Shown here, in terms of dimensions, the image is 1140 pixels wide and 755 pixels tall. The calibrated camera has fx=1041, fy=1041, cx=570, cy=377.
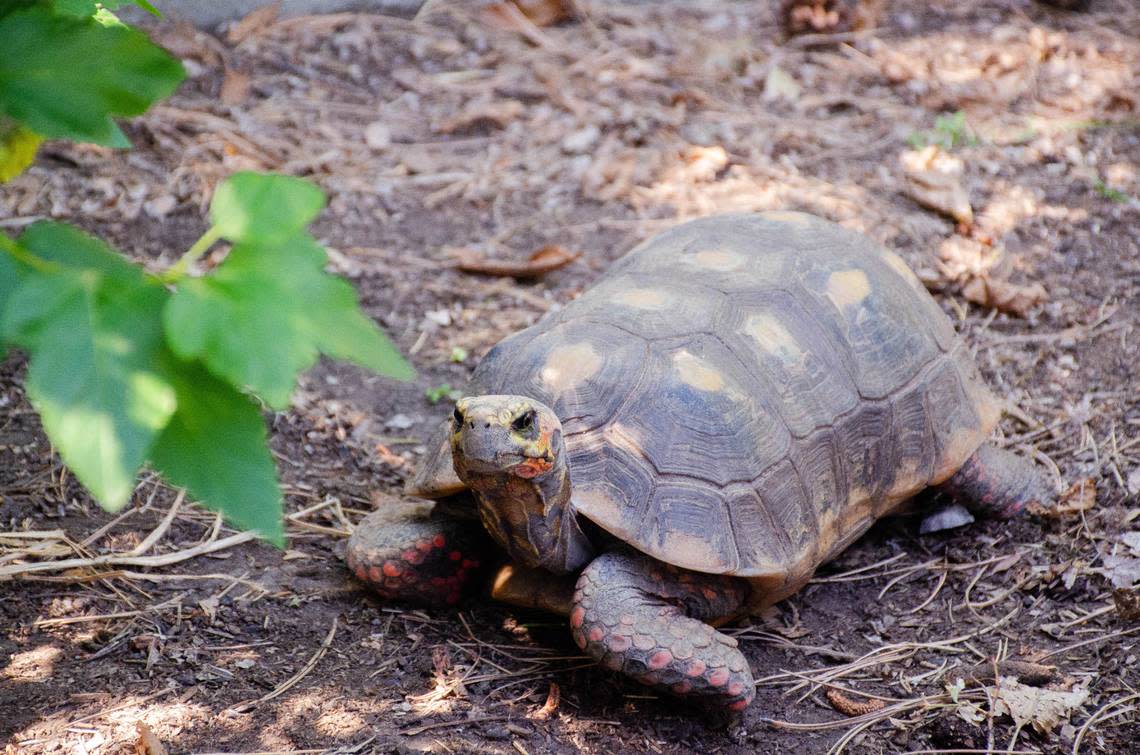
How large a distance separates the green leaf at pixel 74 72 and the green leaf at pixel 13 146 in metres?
0.36

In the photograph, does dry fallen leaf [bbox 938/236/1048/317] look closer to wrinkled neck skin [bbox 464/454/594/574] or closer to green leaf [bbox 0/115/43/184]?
wrinkled neck skin [bbox 464/454/594/574]

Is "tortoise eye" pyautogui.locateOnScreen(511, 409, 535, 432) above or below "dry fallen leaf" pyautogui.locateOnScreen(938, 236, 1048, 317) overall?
above

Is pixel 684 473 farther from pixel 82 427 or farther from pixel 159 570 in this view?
pixel 82 427

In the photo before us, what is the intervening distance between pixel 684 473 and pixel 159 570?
147 cm

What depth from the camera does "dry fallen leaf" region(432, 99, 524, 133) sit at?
601cm

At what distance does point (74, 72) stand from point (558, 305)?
3.56m

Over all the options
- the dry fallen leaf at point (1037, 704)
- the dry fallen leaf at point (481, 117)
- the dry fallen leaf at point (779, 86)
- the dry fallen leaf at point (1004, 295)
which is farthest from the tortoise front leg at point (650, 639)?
the dry fallen leaf at point (779, 86)

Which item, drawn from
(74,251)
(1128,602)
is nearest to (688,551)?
(1128,602)

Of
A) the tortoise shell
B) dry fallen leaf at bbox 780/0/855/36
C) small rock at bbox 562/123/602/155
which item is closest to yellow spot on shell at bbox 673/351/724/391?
the tortoise shell

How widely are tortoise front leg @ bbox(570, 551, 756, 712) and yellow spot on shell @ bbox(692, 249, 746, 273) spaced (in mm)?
1031

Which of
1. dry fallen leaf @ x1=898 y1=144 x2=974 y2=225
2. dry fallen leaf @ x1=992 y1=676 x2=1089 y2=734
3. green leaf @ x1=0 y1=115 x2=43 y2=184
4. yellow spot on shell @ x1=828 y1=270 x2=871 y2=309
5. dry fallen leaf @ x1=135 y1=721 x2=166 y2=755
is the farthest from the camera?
dry fallen leaf @ x1=898 y1=144 x2=974 y2=225

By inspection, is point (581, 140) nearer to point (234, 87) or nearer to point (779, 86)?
point (779, 86)

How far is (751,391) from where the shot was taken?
2.92 meters

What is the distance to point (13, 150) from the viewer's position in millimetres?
1498
